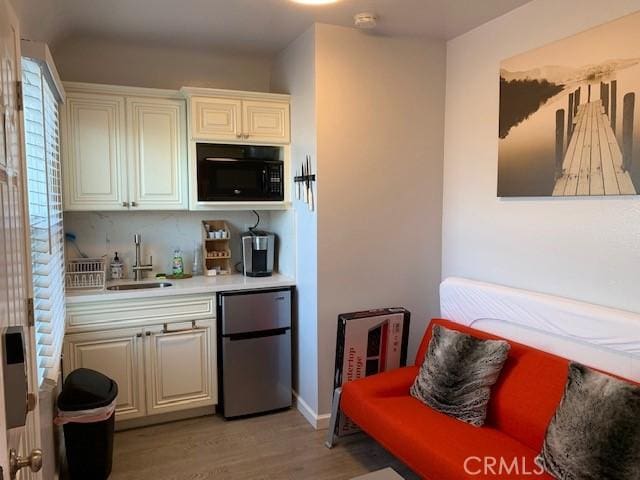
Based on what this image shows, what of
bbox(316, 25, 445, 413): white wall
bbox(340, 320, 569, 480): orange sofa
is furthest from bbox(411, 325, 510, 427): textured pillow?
bbox(316, 25, 445, 413): white wall

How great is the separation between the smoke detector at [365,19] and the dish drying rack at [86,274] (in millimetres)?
2244

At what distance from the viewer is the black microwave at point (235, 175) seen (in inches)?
132

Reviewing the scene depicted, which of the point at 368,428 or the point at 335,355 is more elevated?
the point at 335,355

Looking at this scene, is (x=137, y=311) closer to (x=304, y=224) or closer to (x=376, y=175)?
(x=304, y=224)

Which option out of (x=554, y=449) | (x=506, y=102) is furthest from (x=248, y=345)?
(x=506, y=102)

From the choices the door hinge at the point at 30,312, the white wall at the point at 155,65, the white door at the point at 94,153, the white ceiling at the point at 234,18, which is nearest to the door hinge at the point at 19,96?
the door hinge at the point at 30,312

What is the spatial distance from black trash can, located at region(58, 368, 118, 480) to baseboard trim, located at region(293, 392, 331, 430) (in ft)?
4.05

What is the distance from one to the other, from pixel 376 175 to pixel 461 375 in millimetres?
1370

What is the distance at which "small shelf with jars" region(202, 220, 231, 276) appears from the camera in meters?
3.71

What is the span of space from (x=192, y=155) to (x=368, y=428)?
2078mm

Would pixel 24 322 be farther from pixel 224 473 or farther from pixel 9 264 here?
pixel 224 473

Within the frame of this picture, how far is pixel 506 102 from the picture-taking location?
281cm

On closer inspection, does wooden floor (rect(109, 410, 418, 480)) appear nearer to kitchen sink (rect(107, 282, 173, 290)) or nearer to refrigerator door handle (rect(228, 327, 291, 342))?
refrigerator door handle (rect(228, 327, 291, 342))

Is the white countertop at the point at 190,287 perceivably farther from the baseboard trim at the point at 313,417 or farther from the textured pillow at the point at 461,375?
the textured pillow at the point at 461,375
